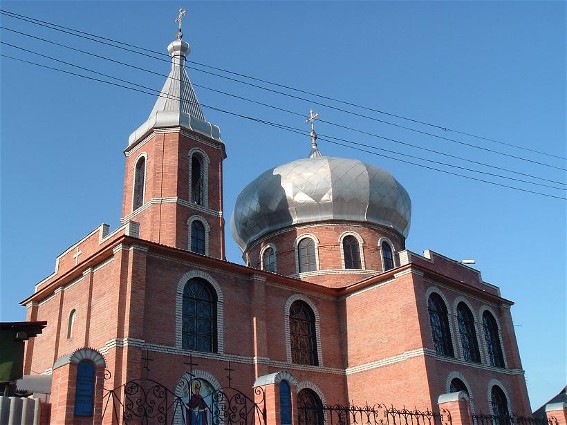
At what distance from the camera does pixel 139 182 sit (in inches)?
720

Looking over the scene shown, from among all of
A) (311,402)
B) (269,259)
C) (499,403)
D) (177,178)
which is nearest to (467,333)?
(499,403)

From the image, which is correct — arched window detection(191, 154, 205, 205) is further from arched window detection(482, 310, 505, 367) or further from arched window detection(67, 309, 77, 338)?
arched window detection(482, 310, 505, 367)

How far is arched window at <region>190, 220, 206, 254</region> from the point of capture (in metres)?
17.0

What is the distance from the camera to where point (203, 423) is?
14.0 meters

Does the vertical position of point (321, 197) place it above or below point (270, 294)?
above

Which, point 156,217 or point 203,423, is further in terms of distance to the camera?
point 156,217

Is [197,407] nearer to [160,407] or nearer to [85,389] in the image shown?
[160,407]

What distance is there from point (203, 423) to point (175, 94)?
10.4m

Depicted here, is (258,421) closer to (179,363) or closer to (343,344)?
(179,363)

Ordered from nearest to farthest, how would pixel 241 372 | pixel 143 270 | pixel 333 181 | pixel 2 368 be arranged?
1. pixel 2 368
2. pixel 143 270
3. pixel 241 372
4. pixel 333 181

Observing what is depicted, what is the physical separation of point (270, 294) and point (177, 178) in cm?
417

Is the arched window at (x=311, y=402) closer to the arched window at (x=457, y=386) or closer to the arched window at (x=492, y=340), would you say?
the arched window at (x=457, y=386)

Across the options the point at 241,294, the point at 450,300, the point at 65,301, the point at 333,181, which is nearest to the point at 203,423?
the point at 241,294

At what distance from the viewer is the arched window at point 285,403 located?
29.1 feet
